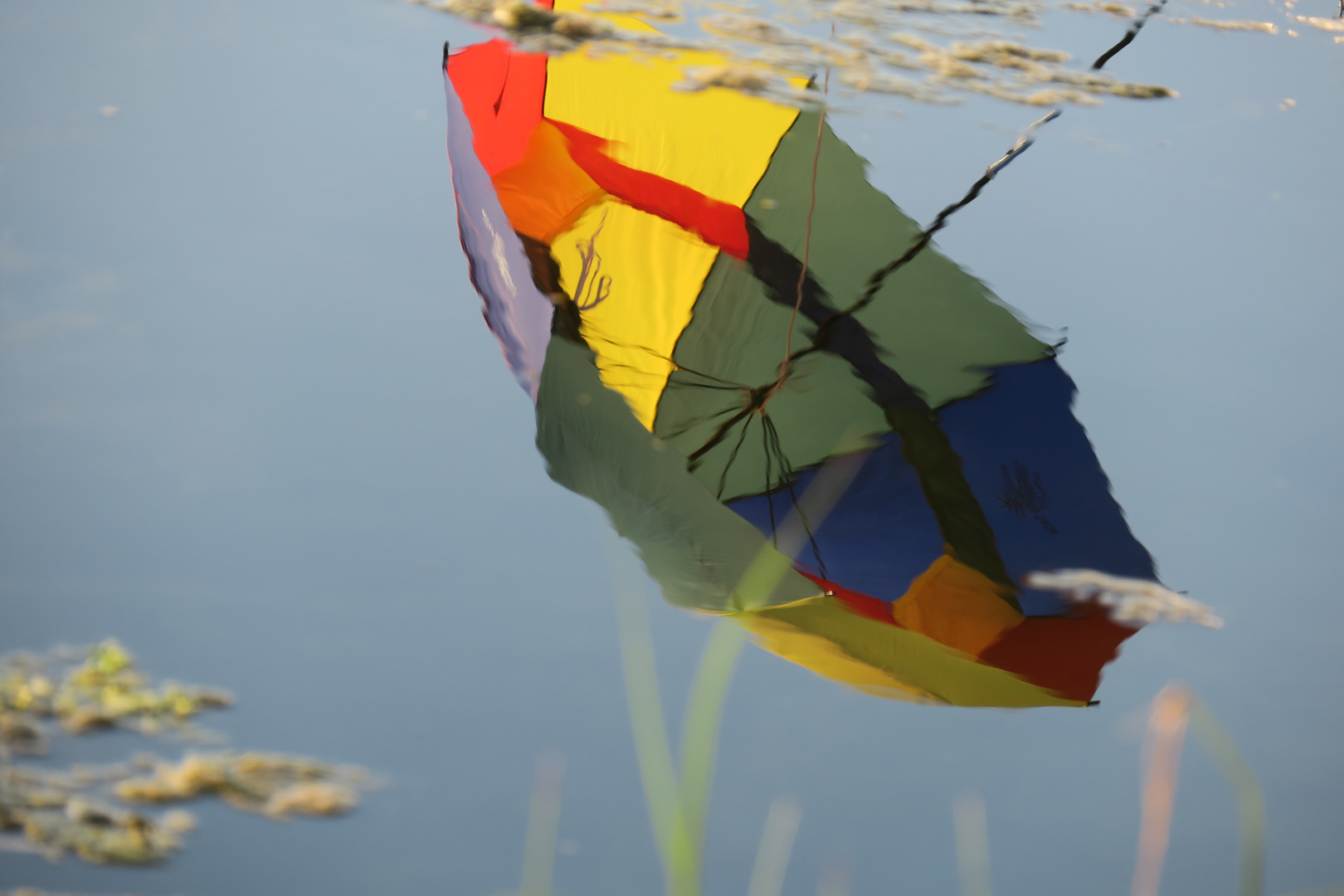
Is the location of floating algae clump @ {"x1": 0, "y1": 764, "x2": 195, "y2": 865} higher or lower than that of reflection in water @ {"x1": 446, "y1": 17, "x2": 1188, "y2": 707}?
lower

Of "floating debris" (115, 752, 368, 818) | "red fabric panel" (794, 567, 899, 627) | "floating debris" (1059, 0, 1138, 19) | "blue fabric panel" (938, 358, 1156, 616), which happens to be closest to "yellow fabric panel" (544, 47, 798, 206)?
"blue fabric panel" (938, 358, 1156, 616)

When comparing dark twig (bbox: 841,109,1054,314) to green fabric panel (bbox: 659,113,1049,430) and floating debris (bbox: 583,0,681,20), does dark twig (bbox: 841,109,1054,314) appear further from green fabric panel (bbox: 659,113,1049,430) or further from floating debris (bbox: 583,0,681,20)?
floating debris (bbox: 583,0,681,20)

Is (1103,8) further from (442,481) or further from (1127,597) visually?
(442,481)

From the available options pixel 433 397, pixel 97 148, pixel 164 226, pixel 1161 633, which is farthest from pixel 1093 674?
pixel 97 148

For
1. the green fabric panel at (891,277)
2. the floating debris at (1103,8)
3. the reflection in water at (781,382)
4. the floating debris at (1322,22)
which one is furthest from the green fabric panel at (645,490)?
the floating debris at (1322,22)

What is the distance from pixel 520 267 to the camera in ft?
4.93

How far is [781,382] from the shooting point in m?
1.40

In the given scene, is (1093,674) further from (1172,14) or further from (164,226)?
(1172,14)

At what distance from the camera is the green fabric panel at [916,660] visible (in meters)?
1.17

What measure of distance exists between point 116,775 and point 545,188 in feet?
3.61

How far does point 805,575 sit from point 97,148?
1.52m

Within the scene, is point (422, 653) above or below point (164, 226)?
below

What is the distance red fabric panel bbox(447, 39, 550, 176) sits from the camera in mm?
1663

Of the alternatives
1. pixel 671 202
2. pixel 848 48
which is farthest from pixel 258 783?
pixel 848 48
